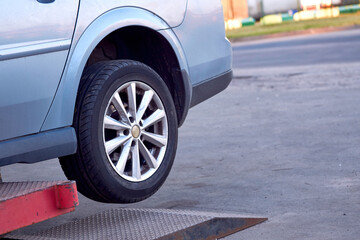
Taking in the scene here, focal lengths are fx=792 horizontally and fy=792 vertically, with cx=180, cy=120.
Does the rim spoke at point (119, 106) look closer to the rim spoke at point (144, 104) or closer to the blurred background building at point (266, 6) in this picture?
the rim spoke at point (144, 104)

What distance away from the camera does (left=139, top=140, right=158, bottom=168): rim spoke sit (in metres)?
4.68

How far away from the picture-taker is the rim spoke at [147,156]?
4680 mm

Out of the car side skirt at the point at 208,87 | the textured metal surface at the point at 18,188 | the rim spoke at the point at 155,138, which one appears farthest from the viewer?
the car side skirt at the point at 208,87

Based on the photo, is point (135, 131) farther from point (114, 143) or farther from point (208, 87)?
point (208, 87)

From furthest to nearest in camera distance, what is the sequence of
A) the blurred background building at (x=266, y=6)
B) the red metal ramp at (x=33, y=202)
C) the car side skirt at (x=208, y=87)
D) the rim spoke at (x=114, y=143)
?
the blurred background building at (x=266, y=6)
the car side skirt at (x=208, y=87)
the rim spoke at (x=114, y=143)
the red metal ramp at (x=33, y=202)

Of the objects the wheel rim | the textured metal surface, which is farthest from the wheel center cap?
the textured metal surface

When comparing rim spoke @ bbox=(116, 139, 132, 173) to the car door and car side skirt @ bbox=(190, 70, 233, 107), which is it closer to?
the car door

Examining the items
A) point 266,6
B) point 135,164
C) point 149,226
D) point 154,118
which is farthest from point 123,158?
point 266,6

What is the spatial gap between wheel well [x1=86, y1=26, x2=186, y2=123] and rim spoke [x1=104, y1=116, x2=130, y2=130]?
0.58m

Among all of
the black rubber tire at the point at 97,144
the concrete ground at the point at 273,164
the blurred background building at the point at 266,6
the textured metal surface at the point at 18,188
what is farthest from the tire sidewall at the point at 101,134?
the blurred background building at the point at 266,6

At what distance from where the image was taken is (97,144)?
14.3ft

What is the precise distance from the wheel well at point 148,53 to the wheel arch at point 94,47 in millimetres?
23

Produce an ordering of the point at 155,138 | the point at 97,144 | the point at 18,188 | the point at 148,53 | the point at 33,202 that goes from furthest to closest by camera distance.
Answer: the point at 148,53 < the point at 155,138 < the point at 97,144 < the point at 18,188 < the point at 33,202

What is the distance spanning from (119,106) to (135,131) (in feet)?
0.64
